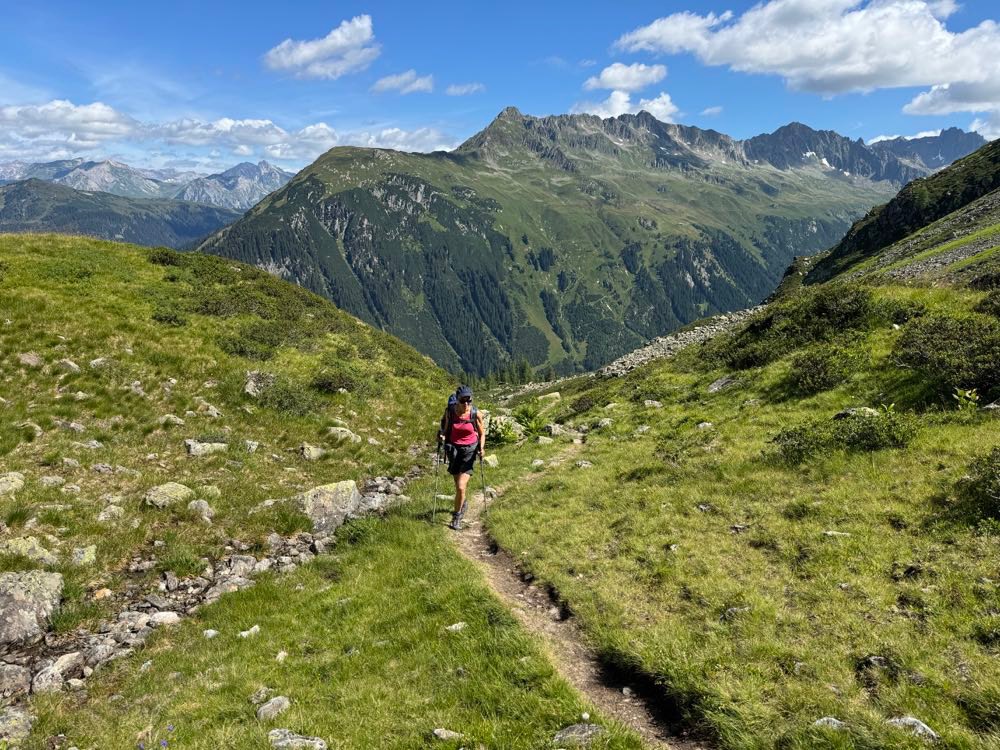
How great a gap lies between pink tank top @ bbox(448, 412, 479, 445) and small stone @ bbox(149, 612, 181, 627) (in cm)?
792

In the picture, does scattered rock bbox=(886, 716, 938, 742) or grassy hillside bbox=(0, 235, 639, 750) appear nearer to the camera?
scattered rock bbox=(886, 716, 938, 742)

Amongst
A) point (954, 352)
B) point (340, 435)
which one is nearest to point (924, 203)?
point (954, 352)

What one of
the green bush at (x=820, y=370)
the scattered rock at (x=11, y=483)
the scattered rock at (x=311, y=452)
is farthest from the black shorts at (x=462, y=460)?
the green bush at (x=820, y=370)

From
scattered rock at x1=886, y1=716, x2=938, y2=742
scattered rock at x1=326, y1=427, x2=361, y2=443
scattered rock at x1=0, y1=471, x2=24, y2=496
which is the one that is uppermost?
scattered rock at x1=0, y1=471, x2=24, y2=496

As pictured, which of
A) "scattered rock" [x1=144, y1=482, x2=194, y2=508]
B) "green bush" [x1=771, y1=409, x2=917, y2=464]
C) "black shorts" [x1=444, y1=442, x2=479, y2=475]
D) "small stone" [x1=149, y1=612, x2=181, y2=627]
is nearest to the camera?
"small stone" [x1=149, y1=612, x2=181, y2=627]

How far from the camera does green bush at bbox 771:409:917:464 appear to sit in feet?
44.4

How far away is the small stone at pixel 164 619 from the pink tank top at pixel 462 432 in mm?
7916

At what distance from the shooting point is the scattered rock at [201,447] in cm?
1770

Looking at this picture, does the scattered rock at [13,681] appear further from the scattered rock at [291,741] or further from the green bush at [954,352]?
the green bush at [954,352]

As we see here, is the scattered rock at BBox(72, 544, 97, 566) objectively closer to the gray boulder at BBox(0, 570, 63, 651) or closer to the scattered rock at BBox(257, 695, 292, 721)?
the gray boulder at BBox(0, 570, 63, 651)

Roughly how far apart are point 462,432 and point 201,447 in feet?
30.1

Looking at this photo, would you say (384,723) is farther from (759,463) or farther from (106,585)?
(759,463)

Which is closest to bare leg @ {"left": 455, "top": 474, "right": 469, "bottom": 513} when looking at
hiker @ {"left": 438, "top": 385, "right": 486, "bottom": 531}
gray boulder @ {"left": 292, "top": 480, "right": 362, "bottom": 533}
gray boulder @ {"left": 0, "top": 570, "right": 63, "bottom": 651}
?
hiker @ {"left": 438, "top": 385, "right": 486, "bottom": 531}

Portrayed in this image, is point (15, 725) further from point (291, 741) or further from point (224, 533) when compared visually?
point (224, 533)
